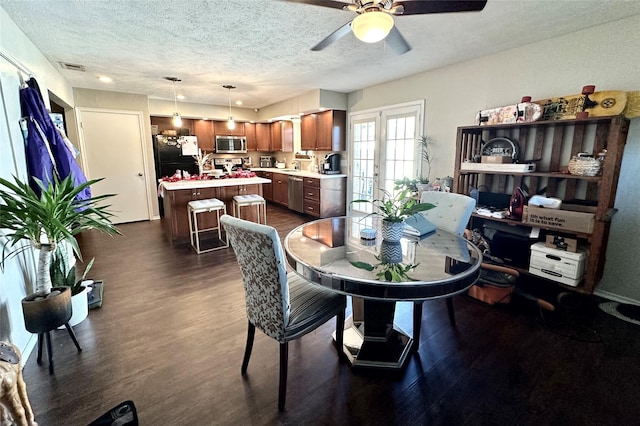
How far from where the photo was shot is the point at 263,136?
7598 mm

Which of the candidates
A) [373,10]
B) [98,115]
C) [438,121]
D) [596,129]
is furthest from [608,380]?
[98,115]

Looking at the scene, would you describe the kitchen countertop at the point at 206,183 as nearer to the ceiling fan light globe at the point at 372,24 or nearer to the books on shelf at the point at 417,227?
the books on shelf at the point at 417,227

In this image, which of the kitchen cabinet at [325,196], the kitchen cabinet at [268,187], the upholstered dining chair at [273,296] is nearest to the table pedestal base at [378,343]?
the upholstered dining chair at [273,296]

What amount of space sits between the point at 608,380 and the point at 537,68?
276cm

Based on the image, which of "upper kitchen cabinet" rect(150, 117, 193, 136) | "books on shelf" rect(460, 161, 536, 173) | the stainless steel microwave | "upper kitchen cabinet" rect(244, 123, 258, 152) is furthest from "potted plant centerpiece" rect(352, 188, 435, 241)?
"upper kitchen cabinet" rect(244, 123, 258, 152)

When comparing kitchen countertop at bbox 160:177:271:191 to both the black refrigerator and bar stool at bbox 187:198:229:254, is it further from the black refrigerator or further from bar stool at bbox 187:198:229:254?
the black refrigerator

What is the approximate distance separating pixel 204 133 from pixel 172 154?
1101mm

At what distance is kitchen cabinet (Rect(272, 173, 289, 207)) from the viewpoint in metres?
6.58

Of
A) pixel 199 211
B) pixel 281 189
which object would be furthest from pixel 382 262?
pixel 281 189

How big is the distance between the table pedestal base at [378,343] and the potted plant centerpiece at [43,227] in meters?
1.79

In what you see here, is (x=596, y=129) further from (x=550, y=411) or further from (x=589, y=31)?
(x=550, y=411)

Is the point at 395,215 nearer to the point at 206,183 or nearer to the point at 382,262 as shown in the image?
the point at 382,262

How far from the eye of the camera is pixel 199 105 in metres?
6.57

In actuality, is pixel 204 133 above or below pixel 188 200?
above
